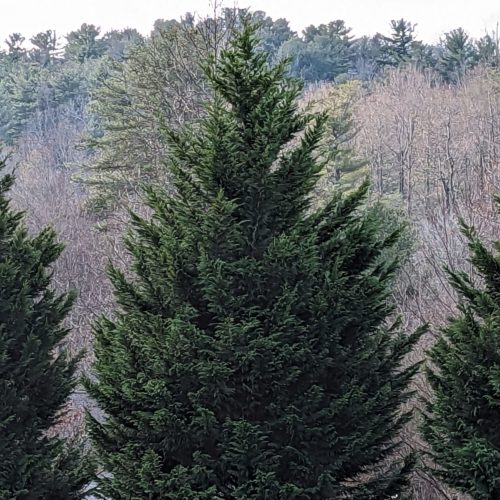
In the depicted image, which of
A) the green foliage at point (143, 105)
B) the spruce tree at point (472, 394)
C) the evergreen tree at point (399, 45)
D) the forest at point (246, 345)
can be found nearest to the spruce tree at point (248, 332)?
the forest at point (246, 345)

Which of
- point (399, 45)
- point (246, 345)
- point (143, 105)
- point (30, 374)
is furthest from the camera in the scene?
point (399, 45)

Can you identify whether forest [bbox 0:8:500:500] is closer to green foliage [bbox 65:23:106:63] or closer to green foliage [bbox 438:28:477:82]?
green foliage [bbox 438:28:477:82]

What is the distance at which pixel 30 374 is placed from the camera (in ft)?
16.9

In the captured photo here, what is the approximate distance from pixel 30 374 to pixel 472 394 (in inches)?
121

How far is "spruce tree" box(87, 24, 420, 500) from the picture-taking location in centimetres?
437

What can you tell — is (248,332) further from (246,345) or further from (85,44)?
(85,44)

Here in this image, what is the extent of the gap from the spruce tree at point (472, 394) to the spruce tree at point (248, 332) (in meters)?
0.33

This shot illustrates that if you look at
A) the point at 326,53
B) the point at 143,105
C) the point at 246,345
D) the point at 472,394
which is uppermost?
the point at 326,53

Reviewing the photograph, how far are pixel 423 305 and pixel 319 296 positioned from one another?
22.9ft

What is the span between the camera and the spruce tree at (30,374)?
4.97 meters

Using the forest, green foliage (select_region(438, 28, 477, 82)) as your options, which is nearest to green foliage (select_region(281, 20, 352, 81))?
green foliage (select_region(438, 28, 477, 82))

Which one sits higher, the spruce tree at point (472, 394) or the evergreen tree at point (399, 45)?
the evergreen tree at point (399, 45)

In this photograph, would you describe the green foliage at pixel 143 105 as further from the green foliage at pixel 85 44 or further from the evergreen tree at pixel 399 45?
the green foliage at pixel 85 44

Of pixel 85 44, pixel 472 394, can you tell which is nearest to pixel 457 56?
pixel 85 44
